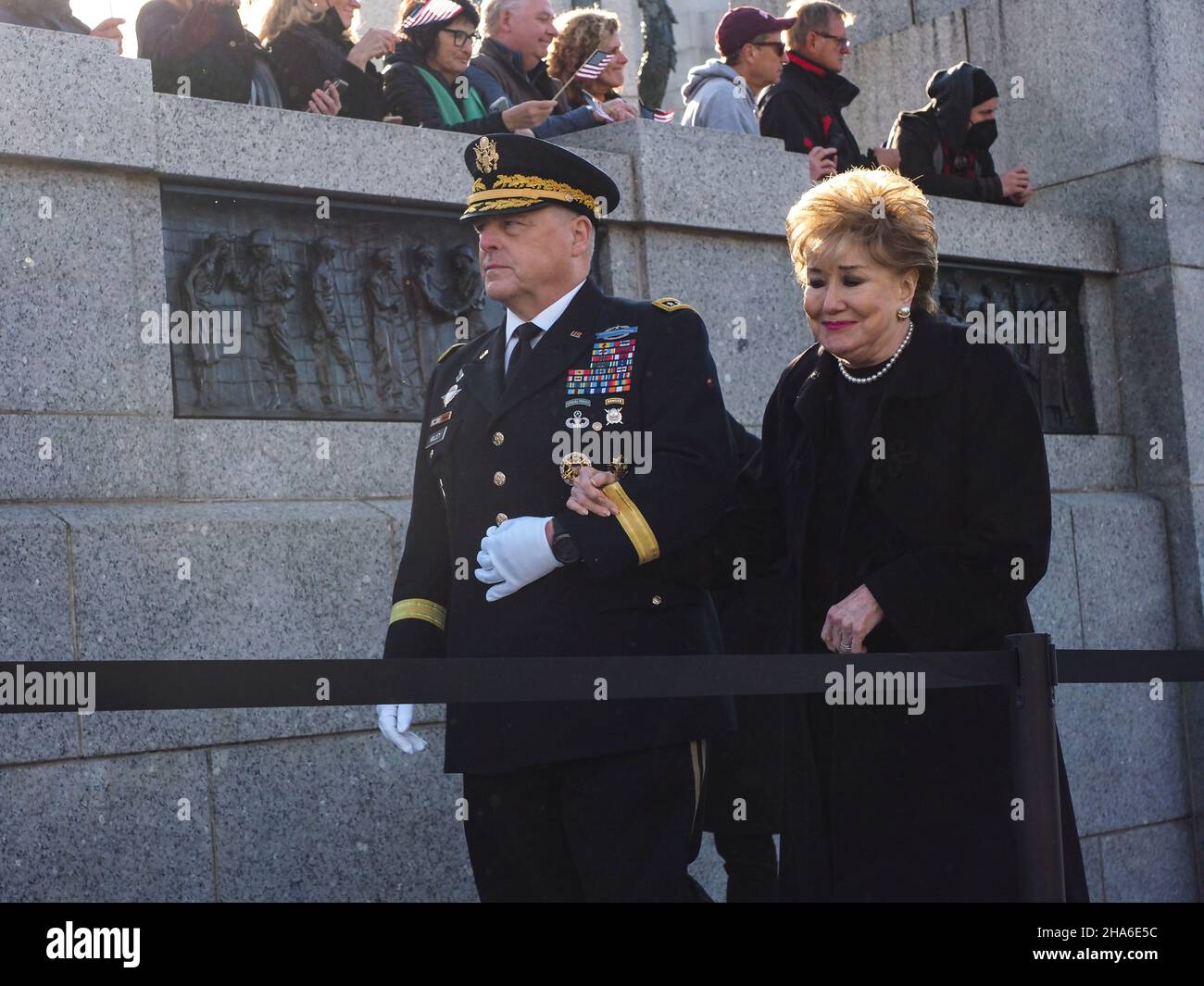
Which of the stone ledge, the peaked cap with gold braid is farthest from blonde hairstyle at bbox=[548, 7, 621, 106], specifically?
the peaked cap with gold braid

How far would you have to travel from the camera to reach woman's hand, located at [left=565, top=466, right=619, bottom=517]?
141 inches

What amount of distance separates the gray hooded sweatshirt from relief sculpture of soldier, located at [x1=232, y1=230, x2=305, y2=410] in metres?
2.41

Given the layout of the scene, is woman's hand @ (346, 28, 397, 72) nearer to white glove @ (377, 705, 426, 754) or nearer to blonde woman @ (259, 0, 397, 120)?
blonde woman @ (259, 0, 397, 120)

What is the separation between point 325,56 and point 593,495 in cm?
352

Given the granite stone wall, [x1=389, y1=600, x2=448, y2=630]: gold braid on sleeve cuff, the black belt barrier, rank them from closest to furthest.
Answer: the black belt barrier < [x1=389, y1=600, x2=448, y2=630]: gold braid on sleeve cuff < the granite stone wall

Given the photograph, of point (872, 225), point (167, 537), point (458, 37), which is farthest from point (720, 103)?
point (872, 225)

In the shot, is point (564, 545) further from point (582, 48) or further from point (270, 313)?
point (582, 48)

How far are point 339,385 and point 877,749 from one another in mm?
2954

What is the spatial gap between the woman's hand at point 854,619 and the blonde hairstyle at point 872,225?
2.18ft

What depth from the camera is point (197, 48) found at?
6.07 meters

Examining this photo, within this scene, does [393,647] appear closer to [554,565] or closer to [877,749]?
[554,565]

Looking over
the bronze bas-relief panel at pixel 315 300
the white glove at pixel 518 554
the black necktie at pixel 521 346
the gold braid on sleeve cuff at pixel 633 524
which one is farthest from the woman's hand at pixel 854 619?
the bronze bas-relief panel at pixel 315 300

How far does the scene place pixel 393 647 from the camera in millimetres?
3941
